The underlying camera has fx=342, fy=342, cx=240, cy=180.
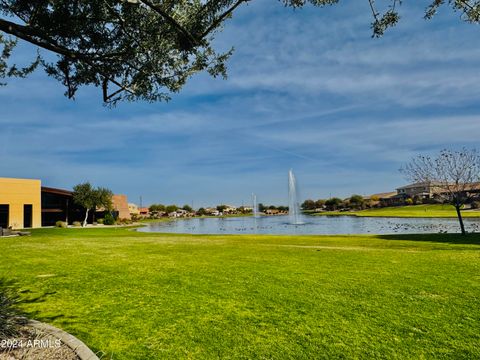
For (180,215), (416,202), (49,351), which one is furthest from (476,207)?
(49,351)

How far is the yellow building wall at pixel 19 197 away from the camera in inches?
1667

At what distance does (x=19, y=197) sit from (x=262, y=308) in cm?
4714

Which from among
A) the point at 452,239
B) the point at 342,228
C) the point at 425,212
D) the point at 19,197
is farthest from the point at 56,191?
the point at 425,212

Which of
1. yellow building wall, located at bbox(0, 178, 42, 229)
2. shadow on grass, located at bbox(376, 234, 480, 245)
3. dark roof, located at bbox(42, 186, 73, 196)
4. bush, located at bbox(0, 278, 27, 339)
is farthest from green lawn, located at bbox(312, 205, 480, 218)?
bush, located at bbox(0, 278, 27, 339)

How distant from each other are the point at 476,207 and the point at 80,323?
101 metres

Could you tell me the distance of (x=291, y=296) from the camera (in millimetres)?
6988

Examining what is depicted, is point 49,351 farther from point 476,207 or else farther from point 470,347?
point 476,207

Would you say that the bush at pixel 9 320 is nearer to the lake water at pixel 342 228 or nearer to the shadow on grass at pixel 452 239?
the shadow on grass at pixel 452 239

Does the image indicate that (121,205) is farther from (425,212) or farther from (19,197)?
(425,212)

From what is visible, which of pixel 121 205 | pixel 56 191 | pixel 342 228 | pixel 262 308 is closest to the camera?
pixel 262 308

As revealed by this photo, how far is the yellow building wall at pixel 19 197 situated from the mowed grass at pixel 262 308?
3775 cm

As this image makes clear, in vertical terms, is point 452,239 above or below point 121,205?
below

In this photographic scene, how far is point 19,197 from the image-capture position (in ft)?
143

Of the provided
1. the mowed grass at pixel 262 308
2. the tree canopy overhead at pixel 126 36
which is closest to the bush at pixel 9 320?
the mowed grass at pixel 262 308
